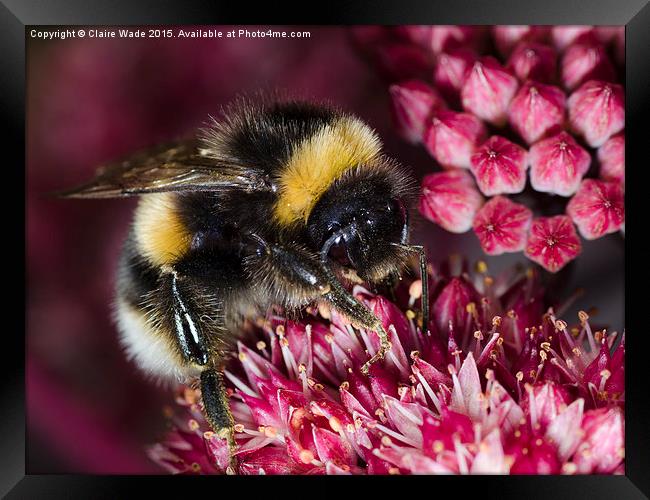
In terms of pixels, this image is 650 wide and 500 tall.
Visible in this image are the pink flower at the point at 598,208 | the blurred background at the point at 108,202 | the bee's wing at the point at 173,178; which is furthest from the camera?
the blurred background at the point at 108,202

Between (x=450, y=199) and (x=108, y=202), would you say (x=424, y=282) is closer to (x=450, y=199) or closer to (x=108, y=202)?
(x=450, y=199)

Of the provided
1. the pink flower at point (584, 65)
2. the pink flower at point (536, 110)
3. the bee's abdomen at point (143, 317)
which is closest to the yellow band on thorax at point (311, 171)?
the bee's abdomen at point (143, 317)

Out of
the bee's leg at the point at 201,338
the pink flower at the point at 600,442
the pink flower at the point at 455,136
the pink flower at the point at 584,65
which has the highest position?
the pink flower at the point at 584,65

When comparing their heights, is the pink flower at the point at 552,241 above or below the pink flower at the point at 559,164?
below

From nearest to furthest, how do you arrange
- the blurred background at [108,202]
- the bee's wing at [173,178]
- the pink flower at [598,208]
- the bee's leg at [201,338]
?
the bee's wing at [173,178] < the bee's leg at [201,338] < the pink flower at [598,208] < the blurred background at [108,202]

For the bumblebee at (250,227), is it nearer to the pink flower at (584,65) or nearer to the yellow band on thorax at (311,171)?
the yellow band on thorax at (311,171)
